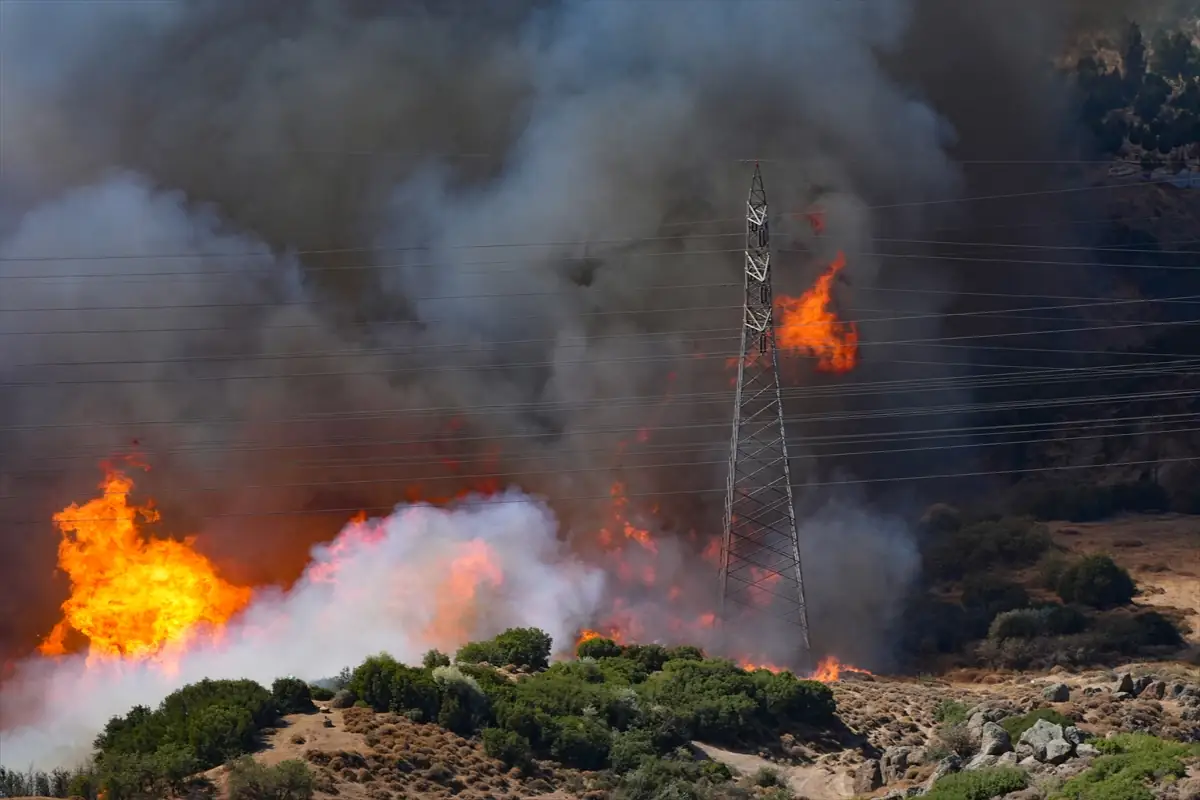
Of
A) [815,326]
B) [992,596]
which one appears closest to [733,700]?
[992,596]

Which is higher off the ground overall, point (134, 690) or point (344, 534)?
point (344, 534)

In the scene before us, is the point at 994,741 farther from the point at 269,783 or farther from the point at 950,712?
the point at 269,783

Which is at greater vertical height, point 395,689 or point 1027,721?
point 395,689

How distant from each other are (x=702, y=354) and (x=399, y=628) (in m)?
21.4

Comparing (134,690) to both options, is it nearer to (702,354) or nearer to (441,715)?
(441,715)

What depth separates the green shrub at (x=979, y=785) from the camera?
172 feet

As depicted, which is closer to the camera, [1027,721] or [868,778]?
[868,778]

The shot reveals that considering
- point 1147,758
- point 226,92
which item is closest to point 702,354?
point 226,92

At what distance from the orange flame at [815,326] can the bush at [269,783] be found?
4260 centimetres

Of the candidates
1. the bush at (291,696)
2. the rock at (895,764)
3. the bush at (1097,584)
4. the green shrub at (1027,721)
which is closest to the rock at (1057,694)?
the green shrub at (1027,721)

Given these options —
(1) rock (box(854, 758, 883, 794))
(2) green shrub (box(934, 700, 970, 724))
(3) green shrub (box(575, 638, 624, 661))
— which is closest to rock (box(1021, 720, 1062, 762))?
(1) rock (box(854, 758, 883, 794))

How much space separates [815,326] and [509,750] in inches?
1451

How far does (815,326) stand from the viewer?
9012 cm

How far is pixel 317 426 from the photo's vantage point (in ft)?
279
